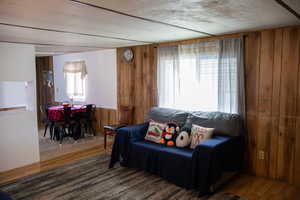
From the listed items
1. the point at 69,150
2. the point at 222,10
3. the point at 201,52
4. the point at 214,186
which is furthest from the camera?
the point at 69,150

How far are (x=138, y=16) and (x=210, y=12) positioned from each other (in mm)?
707

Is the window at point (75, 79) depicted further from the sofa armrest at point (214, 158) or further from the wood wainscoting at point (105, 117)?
the sofa armrest at point (214, 158)

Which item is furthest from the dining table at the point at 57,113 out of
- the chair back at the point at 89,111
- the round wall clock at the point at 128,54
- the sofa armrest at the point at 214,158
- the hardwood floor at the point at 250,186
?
the sofa armrest at the point at 214,158

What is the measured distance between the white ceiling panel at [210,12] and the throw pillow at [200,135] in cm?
150

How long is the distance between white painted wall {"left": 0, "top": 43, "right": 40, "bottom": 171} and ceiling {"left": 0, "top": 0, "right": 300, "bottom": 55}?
65 centimetres

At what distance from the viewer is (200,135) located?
11.9 feet

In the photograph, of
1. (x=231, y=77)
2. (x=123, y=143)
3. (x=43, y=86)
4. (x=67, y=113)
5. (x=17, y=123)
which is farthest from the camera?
(x=43, y=86)

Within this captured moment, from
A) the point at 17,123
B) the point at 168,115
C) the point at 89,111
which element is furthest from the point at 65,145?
the point at 168,115

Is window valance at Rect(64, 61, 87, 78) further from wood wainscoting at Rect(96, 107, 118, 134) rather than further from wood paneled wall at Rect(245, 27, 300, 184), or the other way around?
wood paneled wall at Rect(245, 27, 300, 184)

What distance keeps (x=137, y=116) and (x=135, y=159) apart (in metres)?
1.57

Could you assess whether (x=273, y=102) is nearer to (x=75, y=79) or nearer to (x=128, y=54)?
(x=128, y=54)

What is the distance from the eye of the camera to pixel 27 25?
9.31 feet

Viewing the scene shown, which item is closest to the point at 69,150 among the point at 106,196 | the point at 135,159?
the point at 135,159

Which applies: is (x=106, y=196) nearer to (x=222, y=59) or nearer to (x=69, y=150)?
(x=69, y=150)
